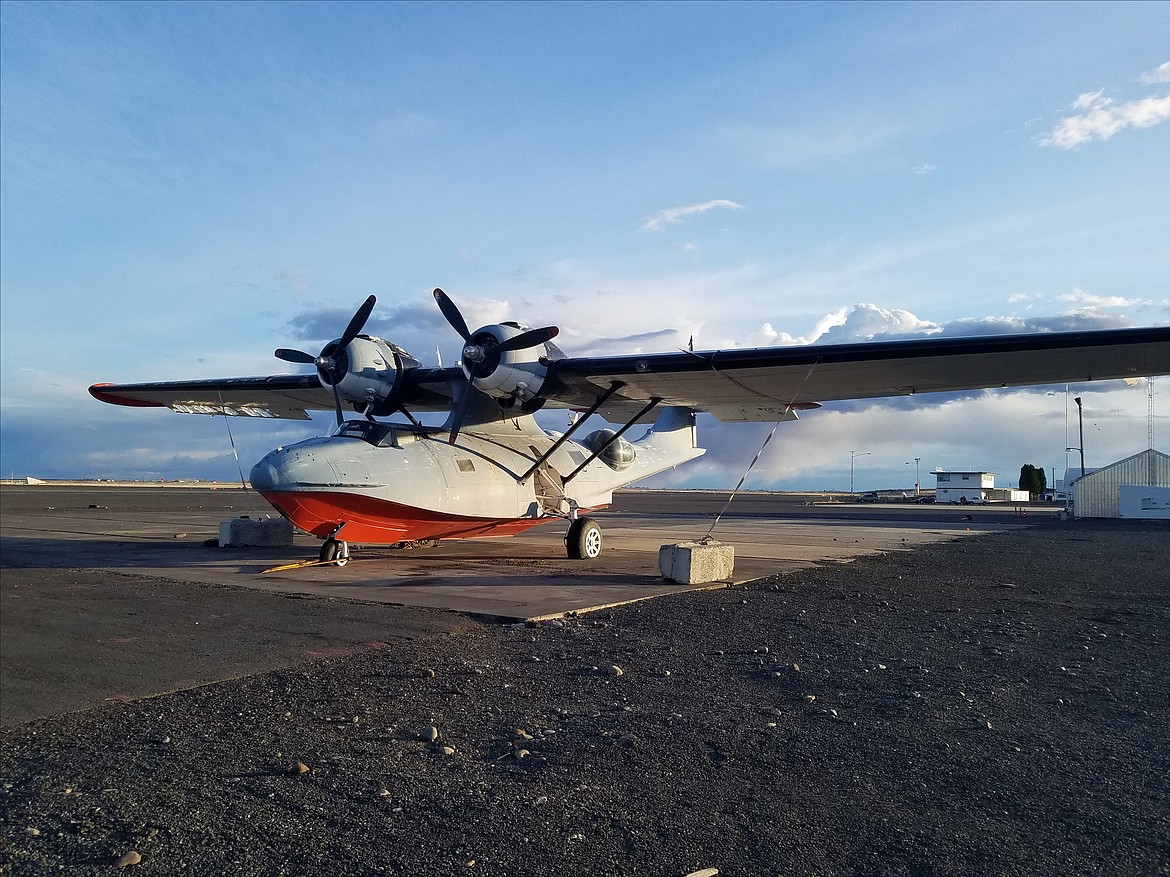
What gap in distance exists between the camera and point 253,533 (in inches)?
766

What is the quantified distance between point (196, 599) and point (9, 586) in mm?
6813

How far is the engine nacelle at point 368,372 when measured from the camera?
17.5 metres

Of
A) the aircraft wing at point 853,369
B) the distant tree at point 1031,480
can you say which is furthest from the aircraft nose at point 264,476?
the distant tree at point 1031,480

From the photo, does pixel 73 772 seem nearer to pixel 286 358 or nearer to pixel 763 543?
pixel 286 358

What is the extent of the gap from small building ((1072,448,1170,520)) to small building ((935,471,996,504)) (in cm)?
3745

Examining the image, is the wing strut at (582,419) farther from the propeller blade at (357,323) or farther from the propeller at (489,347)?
the propeller blade at (357,323)

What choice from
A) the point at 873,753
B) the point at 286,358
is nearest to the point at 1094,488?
the point at 286,358

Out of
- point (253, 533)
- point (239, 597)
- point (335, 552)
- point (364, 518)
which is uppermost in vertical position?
point (364, 518)

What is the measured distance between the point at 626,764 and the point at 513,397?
495 inches

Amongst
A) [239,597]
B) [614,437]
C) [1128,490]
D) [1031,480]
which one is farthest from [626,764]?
[1031,480]

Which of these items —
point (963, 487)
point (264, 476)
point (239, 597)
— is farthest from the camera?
point (963, 487)

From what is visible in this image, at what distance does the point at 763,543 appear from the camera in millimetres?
22703

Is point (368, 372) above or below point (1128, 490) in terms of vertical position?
above

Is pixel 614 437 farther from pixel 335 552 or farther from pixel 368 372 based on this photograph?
pixel 335 552
